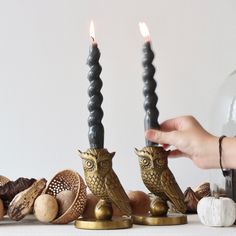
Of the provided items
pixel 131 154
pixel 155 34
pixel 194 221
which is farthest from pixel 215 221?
pixel 155 34

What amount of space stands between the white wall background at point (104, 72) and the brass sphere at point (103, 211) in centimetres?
43

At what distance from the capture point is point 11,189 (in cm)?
83

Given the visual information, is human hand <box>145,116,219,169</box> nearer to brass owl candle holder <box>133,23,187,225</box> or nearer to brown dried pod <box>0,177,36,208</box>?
brass owl candle holder <box>133,23,187,225</box>

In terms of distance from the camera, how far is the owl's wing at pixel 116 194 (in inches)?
29.9

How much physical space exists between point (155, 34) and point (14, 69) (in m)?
0.30

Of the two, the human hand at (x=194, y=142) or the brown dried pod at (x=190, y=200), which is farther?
the brown dried pod at (x=190, y=200)

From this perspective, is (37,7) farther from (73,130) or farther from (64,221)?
(64,221)

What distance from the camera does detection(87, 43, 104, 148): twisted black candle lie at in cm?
78

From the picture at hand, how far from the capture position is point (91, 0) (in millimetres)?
1227

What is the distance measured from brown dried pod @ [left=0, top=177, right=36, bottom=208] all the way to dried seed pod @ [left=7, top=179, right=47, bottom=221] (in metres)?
0.03

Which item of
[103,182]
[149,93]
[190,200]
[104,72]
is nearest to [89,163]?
[103,182]

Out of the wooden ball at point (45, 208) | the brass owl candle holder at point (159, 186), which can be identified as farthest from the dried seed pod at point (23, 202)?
the brass owl candle holder at point (159, 186)

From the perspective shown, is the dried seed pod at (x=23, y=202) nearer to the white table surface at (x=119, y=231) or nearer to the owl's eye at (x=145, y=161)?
the white table surface at (x=119, y=231)

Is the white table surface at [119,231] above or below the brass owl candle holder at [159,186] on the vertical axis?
below
